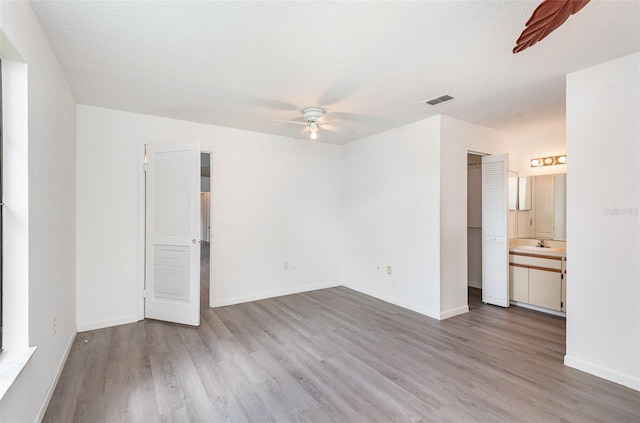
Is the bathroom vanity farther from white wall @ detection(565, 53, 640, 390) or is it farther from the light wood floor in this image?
white wall @ detection(565, 53, 640, 390)

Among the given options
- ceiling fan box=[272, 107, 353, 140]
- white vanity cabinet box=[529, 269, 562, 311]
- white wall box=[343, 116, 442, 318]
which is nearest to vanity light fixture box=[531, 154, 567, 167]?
white vanity cabinet box=[529, 269, 562, 311]

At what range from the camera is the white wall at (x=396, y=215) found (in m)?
3.78

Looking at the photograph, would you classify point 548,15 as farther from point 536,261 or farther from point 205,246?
point 205,246

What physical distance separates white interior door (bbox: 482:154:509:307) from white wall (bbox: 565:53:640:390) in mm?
1572

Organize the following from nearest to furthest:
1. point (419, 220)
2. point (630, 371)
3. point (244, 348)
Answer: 1. point (630, 371)
2. point (244, 348)
3. point (419, 220)

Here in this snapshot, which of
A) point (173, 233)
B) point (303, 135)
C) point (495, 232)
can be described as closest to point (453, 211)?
point (495, 232)

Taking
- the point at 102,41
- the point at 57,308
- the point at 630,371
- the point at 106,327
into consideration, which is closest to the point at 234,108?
the point at 102,41

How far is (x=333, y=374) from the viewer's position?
8.09 feet

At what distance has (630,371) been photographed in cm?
227

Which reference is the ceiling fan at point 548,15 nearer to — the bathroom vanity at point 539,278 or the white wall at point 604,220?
the white wall at point 604,220

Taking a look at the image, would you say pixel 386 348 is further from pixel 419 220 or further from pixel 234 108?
pixel 234 108

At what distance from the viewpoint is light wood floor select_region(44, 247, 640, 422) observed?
6.56 feet

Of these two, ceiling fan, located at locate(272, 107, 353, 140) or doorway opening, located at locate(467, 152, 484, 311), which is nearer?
ceiling fan, located at locate(272, 107, 353, 140)

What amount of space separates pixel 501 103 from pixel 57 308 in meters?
4.54
